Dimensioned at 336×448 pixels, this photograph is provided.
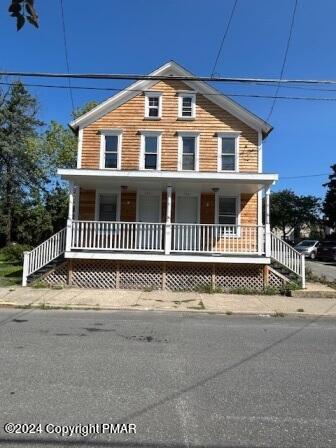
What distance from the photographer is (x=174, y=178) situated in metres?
16.6

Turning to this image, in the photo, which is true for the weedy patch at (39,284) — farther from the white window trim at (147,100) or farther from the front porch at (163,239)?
the white window trim at (147,100)

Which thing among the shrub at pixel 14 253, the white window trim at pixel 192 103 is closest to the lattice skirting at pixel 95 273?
the white window trim at pixel 192 103

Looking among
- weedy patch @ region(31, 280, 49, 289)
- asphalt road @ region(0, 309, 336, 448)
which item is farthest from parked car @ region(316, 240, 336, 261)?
asphalt road @ region(0, 309, 336, 448)

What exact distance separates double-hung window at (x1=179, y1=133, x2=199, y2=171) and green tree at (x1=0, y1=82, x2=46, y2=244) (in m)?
23.1

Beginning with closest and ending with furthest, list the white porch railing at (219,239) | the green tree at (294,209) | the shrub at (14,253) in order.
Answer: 1. the white porch railing at (219,239)
2. the shrub at (14,253)
3. the green tree at (294,209)

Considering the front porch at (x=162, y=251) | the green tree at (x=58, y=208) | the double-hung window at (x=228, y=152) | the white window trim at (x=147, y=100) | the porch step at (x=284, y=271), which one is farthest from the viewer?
the green tree at (x=58, y=208)

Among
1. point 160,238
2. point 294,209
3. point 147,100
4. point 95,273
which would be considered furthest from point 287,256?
point 294,209

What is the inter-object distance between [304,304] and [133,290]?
5.68 metres

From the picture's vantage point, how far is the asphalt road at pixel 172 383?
13.5 ft

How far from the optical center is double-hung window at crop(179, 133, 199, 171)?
19.4 m

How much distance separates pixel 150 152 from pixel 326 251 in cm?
2039

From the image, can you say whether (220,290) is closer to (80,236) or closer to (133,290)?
(133,290)

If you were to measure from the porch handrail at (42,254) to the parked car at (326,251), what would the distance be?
2348 centimetres

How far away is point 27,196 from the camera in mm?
42125
